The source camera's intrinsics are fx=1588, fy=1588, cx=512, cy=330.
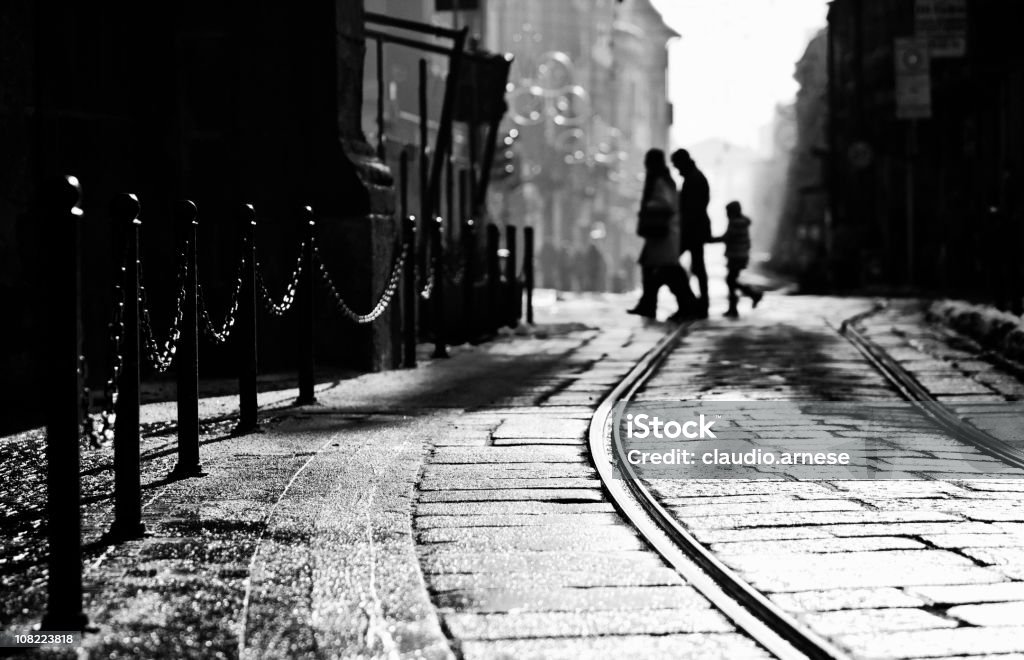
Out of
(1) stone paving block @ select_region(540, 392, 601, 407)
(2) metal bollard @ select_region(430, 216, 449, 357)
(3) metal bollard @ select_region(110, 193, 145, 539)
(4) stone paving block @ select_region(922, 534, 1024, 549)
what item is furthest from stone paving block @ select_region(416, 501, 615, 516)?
(2) metal bollard @ select_region(430, 216, 449, 357)

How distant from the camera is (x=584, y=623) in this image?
3.77 meters

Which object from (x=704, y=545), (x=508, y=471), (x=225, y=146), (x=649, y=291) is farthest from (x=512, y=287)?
(x=704, y=545)

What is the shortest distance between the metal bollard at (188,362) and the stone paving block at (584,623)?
2.55m

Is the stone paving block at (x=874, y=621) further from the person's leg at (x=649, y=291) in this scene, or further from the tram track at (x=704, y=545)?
the person's leg at (x=649, y=291)

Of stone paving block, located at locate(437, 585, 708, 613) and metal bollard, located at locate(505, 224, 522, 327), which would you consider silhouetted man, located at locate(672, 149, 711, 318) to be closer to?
metal bollard, located at locate(505, 224, 522, 327)

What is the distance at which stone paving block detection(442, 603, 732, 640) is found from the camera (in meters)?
3.69

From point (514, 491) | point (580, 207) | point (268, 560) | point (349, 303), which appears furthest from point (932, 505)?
point (580, 207)

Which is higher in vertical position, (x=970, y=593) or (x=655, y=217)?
(x=655, y=217)

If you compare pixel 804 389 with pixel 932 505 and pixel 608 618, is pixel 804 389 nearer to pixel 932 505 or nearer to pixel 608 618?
pixel 932 505

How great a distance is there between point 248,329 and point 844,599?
4.08 m

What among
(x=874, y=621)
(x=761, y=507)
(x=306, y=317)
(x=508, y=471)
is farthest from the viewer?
(x=306, y=317)

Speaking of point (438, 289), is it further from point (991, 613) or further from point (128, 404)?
point (991, 613)

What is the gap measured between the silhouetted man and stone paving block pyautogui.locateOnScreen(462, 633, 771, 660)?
43.1 ft

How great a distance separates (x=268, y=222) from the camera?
437 inches
